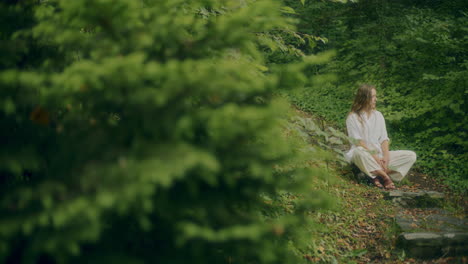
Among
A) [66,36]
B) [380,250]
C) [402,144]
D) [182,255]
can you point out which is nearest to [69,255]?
[182,255]

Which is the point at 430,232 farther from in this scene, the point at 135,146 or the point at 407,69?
the point at 407,69

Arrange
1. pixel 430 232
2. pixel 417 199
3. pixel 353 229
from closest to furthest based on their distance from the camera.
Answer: pixel 430 232
pixel 353 229
pixel 417 199

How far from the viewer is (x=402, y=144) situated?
7.71 meters

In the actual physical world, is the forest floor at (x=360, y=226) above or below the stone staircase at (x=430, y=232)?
below

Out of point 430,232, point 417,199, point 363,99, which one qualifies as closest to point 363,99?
point 363,99

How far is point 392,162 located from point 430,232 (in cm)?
225

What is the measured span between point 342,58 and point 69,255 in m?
11.9

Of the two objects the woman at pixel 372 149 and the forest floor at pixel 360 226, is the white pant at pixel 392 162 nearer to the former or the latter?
the woman at pixel 372 149

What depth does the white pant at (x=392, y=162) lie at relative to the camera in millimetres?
5617

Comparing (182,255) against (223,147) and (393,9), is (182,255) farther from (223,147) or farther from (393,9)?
(393,9)

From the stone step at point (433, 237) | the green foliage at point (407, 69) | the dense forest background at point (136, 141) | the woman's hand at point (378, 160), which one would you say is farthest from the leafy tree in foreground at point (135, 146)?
the woman's hand at point (378, 160)

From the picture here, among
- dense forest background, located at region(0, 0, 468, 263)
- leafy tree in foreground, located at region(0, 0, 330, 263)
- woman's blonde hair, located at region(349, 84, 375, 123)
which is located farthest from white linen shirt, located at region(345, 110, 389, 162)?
leafy tree in foreground, located at region(0, 0, 330, 263)

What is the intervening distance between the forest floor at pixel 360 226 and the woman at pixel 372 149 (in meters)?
0.27

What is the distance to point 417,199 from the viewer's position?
499cm
